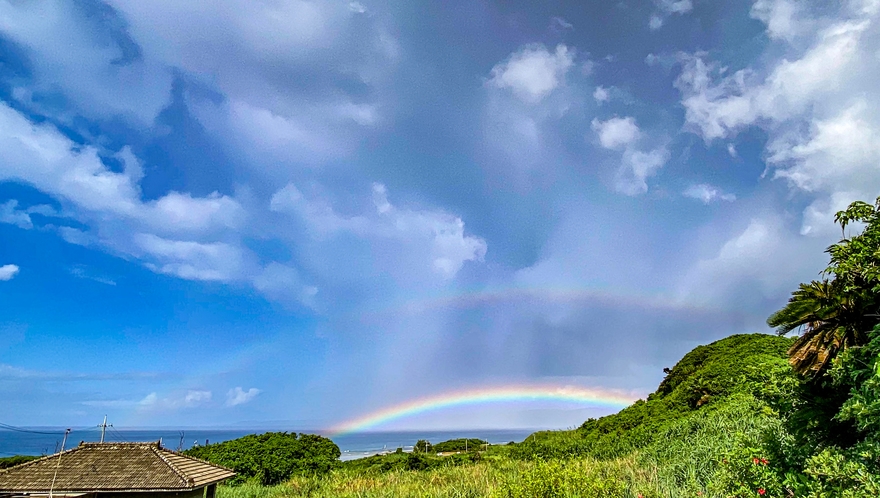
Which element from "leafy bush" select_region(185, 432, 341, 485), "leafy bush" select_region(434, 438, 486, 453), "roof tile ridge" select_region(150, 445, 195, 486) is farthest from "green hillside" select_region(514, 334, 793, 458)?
"leafy bush" select_region(434, 438, 486, 453)

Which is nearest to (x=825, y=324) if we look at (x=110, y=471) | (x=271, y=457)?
(x=110, y=471)

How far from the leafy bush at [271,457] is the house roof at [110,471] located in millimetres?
11081

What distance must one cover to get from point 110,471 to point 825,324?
1936 centimetres

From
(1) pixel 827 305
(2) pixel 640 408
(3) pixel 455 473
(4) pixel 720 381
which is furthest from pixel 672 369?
(1) pixel 827 305

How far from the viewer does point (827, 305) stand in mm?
7770

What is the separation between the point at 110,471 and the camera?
1520 centimetres

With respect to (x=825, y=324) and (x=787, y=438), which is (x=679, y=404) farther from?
(x=825, y=324)

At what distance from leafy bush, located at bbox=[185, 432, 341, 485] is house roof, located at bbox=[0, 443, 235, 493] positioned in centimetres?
1108

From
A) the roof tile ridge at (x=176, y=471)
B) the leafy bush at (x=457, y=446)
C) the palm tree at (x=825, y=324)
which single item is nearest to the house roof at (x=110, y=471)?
the roof tile ridge at (x=176, y=471)

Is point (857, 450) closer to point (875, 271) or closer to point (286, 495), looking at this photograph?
point (875, 271)

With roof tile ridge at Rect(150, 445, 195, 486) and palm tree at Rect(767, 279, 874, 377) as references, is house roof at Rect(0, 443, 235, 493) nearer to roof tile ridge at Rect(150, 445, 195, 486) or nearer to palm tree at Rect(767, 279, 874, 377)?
roof tile ridge at Rect(150, 445, 195, 486)

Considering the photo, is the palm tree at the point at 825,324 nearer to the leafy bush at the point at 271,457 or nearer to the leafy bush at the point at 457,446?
the leafy bush at the point at 271,457

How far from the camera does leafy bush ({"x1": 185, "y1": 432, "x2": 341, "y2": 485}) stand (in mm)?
26422

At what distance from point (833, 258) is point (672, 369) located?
30.2 meters
